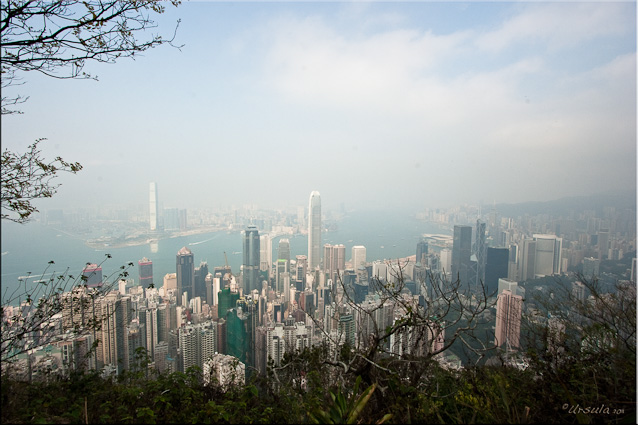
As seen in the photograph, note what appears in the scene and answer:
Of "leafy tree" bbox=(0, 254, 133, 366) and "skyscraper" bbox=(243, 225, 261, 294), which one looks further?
"skyscraper" bbox=(243, 225, 261, 294)

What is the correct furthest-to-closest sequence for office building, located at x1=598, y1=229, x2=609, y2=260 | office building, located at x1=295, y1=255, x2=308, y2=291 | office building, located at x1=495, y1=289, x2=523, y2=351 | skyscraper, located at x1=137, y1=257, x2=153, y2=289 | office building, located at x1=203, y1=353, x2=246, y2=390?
office building, located at x1=295, y1=255, x2=308, y2=291 → skyscraper, located at x1=137, y1=257, x2=153, y2=289 → office building, located at x1=598, y1=229, x2=609, y2=260 → office building, located at x1=495, y1=289, x2=523, y2=351 → office building, located at x1=203, y1=353, x2=246, y2=390

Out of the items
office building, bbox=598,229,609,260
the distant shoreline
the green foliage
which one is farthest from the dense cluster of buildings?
the green foliage

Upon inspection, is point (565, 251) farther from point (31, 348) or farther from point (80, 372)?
point (31, 348)

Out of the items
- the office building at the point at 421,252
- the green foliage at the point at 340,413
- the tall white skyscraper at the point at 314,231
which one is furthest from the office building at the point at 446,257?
the green foliage at the point at 340,413

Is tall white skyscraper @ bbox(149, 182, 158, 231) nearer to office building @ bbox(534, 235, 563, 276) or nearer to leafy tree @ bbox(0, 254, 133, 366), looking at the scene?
leafy tree @ bbox(0, 254, 133, 366)

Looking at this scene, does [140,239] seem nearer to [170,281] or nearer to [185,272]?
[170,281]

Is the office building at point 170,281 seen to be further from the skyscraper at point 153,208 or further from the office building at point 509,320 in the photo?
the office building at point 509,320

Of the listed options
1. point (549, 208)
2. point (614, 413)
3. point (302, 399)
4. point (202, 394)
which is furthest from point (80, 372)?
point (549, 208)
